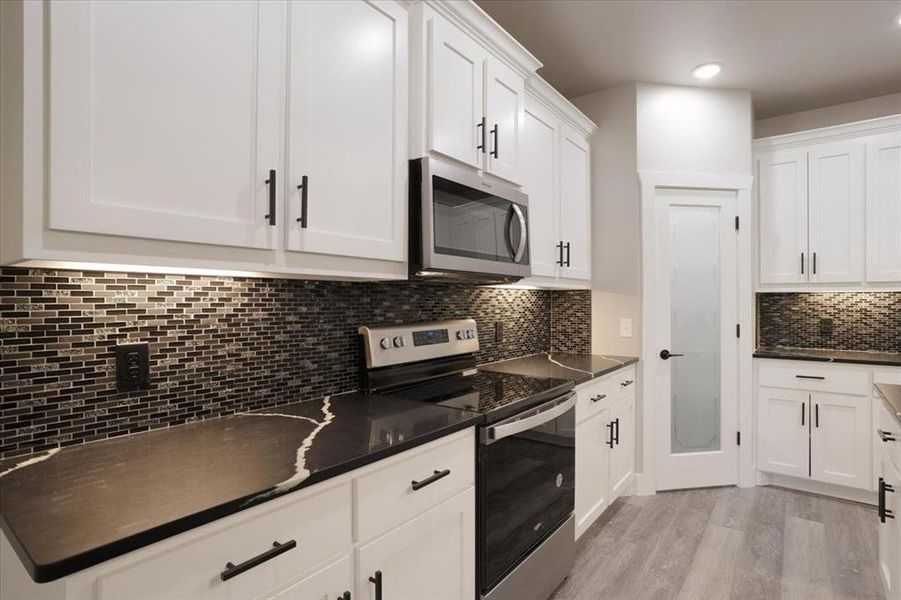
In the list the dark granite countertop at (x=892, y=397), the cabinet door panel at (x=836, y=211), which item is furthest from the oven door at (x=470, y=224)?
the cabinet door panel at (x=836, y=211)

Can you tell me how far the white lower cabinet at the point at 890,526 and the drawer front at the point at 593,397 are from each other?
111 centimetres

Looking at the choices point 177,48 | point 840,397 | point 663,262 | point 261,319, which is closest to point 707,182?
point 663,262

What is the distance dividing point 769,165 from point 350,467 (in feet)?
12.1

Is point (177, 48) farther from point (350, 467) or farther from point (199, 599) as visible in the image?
point (199, 599)

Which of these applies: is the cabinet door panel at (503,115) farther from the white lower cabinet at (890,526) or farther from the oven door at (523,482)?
the white lower cabinet at (890,526)

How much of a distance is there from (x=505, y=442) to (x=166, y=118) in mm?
1347

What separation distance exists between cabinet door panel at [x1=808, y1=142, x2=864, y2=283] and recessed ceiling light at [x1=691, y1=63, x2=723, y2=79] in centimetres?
94

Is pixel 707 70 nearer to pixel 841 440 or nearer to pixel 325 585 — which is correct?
pixel 841 440

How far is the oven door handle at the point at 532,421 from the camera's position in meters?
1.61

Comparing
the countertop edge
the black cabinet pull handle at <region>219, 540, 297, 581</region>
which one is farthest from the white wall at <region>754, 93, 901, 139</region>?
the black cabinet pull handle at <region>219, 540, 297, 581</region>

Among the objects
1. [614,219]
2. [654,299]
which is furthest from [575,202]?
[654,299]

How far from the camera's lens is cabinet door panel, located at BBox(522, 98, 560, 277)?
98.6 inches

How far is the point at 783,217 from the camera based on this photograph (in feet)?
11.2

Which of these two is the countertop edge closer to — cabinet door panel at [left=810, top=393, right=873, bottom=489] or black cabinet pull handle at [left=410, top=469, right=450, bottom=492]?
black cabinet pull handle at [left=410, top=469, right=450, bottom=492]
